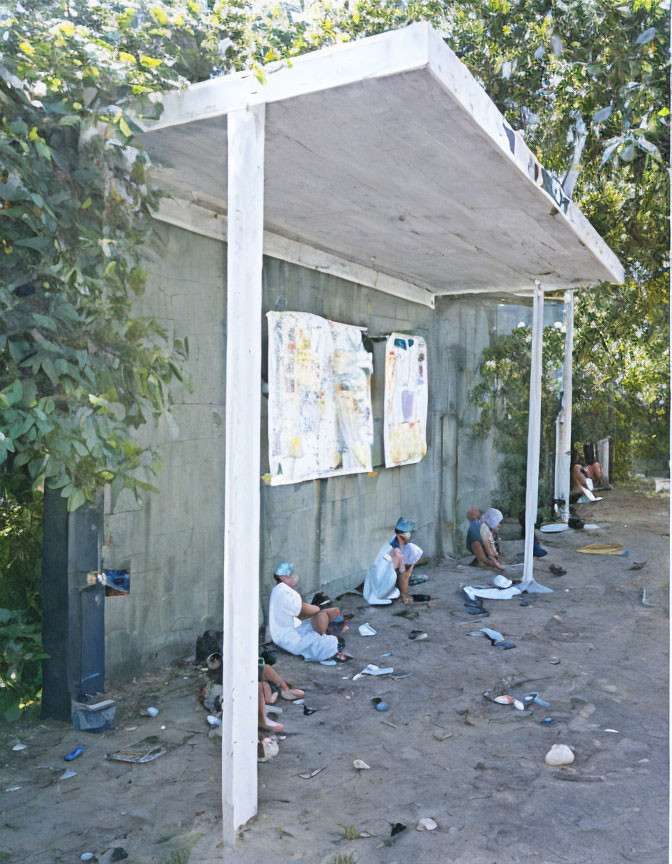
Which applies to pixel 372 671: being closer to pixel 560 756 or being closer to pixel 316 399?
pixel 560 756

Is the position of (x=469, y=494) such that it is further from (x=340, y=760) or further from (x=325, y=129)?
(x=325, y=129)

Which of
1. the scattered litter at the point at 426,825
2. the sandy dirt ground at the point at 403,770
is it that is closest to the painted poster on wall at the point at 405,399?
the sandy dirt ground at the point at 403,770

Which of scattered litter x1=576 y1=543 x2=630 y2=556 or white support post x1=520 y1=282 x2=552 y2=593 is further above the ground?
white support post x1=520 y1=282 x2=552 y2=593

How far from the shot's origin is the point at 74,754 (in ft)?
14.5

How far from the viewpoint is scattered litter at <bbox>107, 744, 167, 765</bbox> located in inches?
174

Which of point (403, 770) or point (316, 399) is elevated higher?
point (316, 399)

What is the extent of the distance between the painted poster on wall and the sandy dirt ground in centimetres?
278

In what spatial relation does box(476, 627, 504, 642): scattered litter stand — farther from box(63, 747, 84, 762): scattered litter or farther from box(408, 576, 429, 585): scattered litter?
box(63, 747, 84, 762): scattered litter

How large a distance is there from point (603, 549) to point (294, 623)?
6657 millimetres

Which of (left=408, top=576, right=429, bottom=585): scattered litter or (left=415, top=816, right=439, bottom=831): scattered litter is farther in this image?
(left=408, top=576, right=429, bottom=585): scattered litter

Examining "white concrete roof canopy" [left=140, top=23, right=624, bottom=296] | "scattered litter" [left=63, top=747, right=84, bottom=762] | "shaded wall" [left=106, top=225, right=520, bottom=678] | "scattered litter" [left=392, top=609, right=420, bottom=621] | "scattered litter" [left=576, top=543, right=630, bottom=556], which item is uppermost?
"white concrete roof canopy" [left=140, top=23, right=624, bottom=296]

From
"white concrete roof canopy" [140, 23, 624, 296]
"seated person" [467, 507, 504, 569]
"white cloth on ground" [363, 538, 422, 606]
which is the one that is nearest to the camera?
"white concrete roof canopy" [140, 23, 624, 296]

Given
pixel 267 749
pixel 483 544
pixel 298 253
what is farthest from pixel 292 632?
pixel 483 544

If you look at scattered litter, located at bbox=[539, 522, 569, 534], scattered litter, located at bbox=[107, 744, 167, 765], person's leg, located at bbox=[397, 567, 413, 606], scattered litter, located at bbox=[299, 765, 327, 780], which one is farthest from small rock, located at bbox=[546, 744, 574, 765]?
scattered litter, located at bbox=[539, 522, 569, 534]
